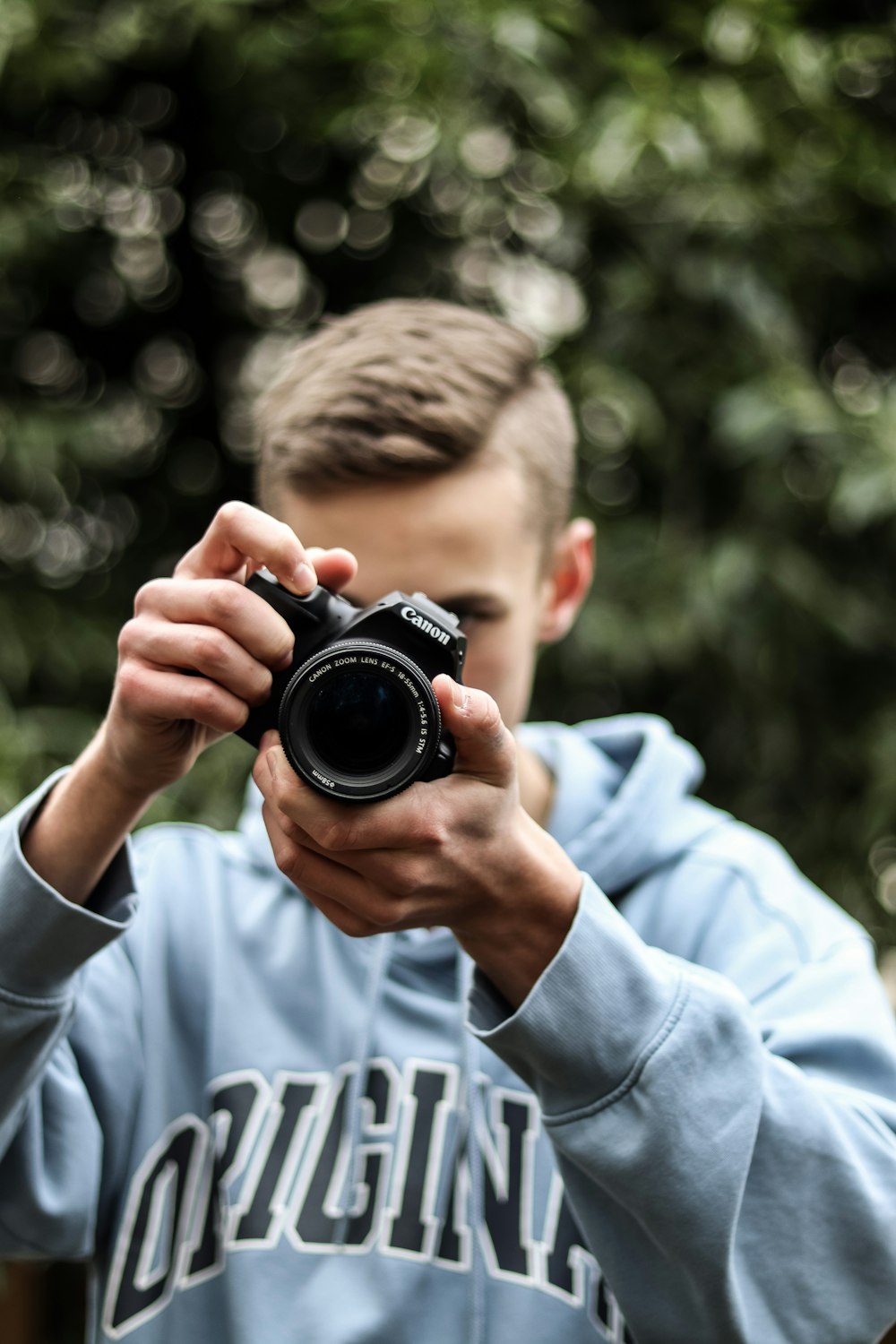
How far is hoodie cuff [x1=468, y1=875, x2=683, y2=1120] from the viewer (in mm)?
883

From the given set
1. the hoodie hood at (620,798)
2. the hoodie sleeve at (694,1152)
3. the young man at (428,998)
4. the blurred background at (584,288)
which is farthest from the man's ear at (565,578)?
the hoodie sleeve at (694,1152)

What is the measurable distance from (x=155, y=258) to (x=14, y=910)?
162 cm

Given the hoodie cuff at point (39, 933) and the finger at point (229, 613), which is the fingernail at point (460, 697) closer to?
the finger at point (229, 613)

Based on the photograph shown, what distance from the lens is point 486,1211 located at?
44.3 inches

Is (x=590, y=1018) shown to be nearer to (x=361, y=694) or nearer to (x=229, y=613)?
(x=361, y=694)

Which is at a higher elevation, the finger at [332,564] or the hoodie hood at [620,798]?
the finger at [332,564]

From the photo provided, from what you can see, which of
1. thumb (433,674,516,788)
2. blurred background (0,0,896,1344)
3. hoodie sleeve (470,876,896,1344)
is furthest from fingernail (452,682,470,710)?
blurred background (0,0,896,1344)

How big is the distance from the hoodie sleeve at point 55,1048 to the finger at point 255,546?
0.24 meters

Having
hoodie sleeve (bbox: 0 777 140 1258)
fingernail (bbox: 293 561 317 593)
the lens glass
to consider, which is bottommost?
hoodie sleeve (bbox: 0 777 140 1258)

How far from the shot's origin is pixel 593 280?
2.04 metres

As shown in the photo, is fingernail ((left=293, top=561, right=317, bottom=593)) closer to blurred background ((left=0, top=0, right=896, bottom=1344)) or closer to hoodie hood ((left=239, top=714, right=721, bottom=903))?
hoodie hood ((left=239, top=714, right=721, bottom=903))

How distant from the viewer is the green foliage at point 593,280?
1.83m

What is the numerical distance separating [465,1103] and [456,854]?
0.38 meters

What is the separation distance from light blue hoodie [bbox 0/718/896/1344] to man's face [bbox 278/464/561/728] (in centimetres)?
18
